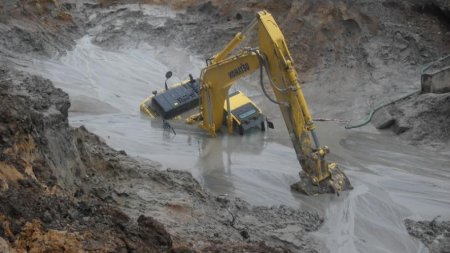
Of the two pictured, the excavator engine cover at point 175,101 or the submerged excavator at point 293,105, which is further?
the excavator engine cover at point 175,101

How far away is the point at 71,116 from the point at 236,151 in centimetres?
365

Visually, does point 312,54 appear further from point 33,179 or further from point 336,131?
point 33,179

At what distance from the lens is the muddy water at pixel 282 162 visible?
8.76 metres

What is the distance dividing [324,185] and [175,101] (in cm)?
477

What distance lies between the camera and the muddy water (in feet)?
28.7

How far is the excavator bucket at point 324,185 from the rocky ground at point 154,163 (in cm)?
81

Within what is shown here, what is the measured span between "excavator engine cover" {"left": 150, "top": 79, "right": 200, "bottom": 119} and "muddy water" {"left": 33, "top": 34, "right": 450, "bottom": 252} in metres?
0.28

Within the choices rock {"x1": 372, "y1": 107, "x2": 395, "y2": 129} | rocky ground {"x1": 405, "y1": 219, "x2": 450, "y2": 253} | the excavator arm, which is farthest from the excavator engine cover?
rocky ground {"x1": 405, "y1": 219, "x2": 450, "y2": 253}

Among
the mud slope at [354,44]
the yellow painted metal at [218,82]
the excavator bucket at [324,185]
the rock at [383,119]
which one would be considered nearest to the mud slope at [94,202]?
the excavator bucket at [324,185]

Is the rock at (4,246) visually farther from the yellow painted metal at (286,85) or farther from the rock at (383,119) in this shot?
the rock at (383,119)

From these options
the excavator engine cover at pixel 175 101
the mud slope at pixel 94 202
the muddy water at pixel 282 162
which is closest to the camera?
the mud slope at pixel 94 202

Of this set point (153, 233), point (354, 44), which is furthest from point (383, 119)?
point (153, 233)

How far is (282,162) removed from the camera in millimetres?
11180

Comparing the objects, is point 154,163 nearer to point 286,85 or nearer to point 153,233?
point 286,85
